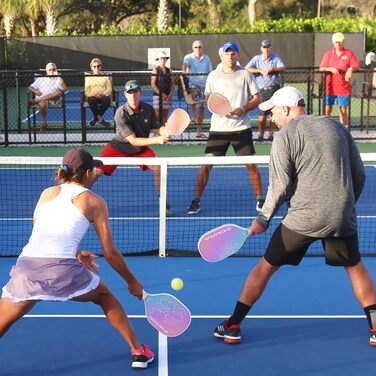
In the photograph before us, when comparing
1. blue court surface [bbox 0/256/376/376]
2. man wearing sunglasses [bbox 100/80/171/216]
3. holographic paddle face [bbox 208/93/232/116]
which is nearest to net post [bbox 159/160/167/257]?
blue court surface [bbox 0/256/376/376]

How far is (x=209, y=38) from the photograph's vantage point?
3042 centimetres

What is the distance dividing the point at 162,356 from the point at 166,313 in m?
0.54

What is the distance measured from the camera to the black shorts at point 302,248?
582 cm

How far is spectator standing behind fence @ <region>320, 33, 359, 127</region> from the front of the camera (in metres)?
15.6

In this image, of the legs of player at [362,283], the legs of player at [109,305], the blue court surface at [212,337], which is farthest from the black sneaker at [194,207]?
the legs of player at [109,305]

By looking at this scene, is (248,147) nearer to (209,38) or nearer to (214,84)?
(214,84)

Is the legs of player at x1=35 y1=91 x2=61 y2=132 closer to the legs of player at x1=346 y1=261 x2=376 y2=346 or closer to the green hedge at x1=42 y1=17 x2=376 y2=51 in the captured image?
the legs of player at x1=346 y1=261 x2=376 y2=346

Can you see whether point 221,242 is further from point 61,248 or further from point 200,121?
point 200,121

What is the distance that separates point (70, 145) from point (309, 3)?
44761 mm

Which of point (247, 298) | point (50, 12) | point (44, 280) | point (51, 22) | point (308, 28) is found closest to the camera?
point (44, 280)

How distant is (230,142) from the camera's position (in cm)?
1015

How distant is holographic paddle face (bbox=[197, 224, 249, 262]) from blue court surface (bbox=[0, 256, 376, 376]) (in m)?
0.68

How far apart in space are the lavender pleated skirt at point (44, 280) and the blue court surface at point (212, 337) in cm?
73

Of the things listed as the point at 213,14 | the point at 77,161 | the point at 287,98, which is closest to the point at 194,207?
the point at 287,98
